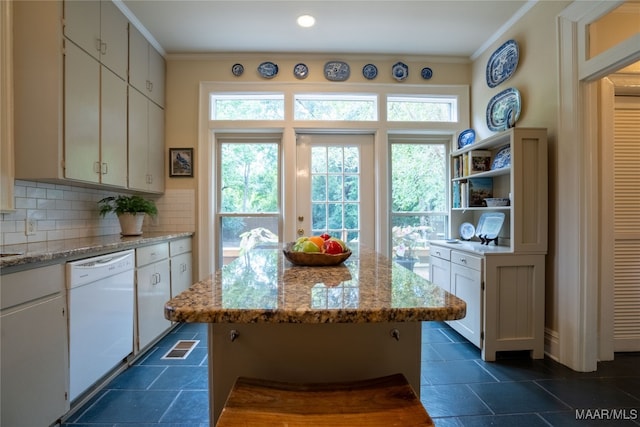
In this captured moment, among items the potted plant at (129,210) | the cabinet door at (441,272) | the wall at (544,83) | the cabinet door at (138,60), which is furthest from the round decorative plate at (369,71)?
the potted plant at (129,210)

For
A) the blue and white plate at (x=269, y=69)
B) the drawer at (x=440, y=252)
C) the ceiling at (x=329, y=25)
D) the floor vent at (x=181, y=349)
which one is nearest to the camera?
the floor vent at (x=181, y=349)

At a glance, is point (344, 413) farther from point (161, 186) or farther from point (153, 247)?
point (161, 186)

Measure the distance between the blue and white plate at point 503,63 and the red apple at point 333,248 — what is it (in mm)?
2584

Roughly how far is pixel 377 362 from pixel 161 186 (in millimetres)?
3044

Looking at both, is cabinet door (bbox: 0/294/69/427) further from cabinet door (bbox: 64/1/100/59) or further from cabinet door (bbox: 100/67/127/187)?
cabinet door (bbox: 64/1/100/59)

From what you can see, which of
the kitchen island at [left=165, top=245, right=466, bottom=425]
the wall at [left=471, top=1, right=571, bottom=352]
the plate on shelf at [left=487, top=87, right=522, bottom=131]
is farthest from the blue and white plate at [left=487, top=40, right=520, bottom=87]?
the kitchen island at [left=165, top=245, right=466, bottom=425]

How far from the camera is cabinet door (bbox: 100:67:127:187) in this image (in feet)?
7.50

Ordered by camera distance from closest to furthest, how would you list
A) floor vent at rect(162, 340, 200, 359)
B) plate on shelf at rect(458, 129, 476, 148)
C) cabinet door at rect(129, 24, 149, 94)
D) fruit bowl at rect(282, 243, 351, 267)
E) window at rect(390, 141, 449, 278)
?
fruit bowl at rect(282, 243, 351, 267)
floor vent at rect(162, 340, 200, 359)
cabinet door at rect(129, 24, 149, 94)
plate on shelf at rect(458, 129, 476, 148)
window at rect(390, 141, 449, 278)

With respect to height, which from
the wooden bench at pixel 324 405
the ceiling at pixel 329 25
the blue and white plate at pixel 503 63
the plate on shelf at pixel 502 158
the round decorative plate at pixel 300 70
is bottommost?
the wooden bench at pixel 324 405

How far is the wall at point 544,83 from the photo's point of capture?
7.60 ft

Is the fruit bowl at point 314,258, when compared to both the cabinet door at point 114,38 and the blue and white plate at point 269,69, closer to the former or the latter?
the cabinet door at point 114,38

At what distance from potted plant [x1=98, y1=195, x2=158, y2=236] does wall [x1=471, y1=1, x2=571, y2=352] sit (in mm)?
3267

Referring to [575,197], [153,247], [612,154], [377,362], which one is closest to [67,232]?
[153,247]

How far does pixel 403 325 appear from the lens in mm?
974
